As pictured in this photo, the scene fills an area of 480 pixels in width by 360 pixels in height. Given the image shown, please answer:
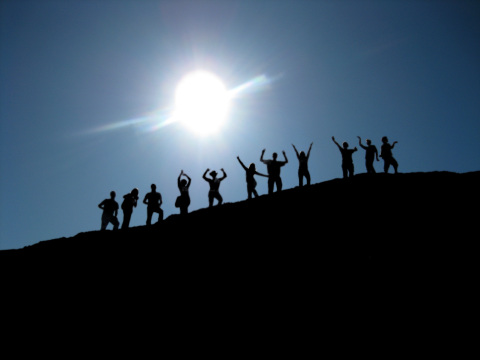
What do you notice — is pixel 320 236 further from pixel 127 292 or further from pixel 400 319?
pixel 127 292

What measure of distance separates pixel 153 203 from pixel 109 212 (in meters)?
2.62

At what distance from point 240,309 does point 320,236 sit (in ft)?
12.9

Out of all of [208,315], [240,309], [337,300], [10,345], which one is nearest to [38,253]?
[10,345]

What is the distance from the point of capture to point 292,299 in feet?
27.6

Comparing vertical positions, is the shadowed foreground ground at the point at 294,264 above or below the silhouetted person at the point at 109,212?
below

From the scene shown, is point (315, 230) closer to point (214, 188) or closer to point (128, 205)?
point (214, 188)

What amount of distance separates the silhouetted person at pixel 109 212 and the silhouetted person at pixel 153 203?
1970 millimetres

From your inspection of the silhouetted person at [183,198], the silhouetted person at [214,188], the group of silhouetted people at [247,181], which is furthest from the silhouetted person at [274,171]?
the silhouetted person at [183,198]

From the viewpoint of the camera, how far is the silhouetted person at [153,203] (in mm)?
14609

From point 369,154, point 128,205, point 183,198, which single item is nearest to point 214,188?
point 183,198

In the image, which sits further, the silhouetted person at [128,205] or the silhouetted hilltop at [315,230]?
the silhouetted person at [128,205]

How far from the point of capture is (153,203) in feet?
48.0

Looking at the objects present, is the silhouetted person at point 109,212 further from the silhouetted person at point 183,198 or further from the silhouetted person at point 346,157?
the silhouetted person at point 346,157

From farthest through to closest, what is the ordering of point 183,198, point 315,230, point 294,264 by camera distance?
point 183,198, point 315,230, point 294,264
